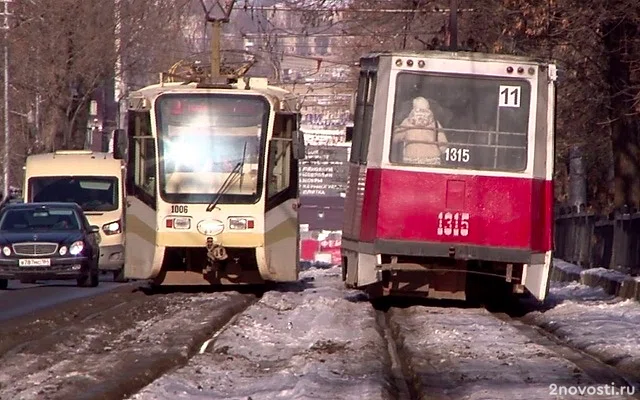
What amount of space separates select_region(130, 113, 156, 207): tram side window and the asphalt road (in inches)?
79.4

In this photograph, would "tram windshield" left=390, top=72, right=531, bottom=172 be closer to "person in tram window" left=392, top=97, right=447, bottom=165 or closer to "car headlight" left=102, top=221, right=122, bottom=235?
"person in tram window" left=392, top=97, right=447, bottom=165

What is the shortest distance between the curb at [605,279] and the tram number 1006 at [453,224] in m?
3.10

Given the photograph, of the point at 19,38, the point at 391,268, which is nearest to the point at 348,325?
the point at 391,268

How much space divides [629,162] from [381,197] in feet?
42.2

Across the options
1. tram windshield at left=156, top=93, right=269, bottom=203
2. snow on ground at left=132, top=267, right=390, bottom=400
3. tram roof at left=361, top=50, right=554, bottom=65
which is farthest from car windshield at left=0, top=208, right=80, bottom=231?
tram roof at left=361, top=50, right=554, bottom=65

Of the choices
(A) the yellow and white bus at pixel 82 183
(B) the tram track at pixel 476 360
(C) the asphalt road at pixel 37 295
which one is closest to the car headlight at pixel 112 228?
(A) the yellow and white bus at pixel 82 183

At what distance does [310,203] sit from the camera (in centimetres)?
6525

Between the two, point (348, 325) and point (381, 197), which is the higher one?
point (381, 197)

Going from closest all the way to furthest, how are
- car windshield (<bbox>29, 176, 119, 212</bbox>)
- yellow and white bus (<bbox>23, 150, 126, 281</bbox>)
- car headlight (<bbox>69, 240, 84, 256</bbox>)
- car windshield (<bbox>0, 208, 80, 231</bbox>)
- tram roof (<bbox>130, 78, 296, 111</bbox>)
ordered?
1. tram roof (<bbox>130, 78, 296, 111</bbox>)
2. car headlight (<bbox>69, 240, 84, 256</bbox>)
3. car windshield (<bbox>0, 208, 80, 231</bbox>)
4. yellow and white bus (<bbox>23, 150, 126, 281</bbox>)
5. car windshield (<bbox>29, 176, 119, 212</bbox>)

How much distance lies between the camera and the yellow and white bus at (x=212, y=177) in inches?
913

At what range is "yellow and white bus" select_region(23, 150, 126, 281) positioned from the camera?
112ft

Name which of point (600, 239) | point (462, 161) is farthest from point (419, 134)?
point (600, 239)

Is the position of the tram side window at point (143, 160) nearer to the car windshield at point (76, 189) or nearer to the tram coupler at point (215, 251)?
the tram coupler at point (215, 251)

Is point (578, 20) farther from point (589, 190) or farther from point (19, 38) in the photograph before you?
point (19, 38)
